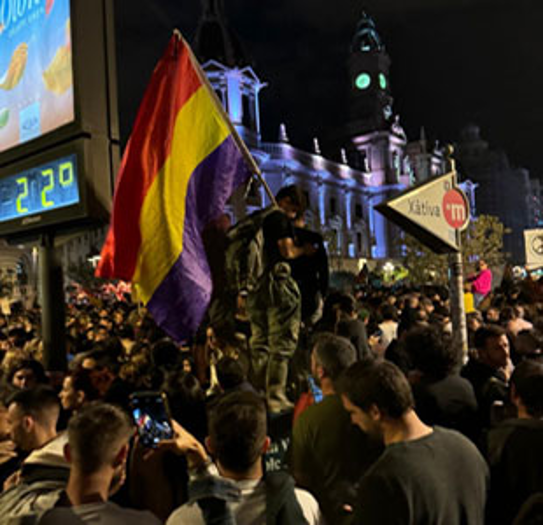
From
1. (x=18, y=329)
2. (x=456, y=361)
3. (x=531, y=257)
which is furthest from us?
(x=531, y=257)

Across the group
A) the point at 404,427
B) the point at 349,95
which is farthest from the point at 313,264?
the point at 349,95

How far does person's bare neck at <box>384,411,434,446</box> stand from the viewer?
106 inches

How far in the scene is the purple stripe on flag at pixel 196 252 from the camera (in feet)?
14.5

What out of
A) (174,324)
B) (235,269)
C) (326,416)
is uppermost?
(235,269)

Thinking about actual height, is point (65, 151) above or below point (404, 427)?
above

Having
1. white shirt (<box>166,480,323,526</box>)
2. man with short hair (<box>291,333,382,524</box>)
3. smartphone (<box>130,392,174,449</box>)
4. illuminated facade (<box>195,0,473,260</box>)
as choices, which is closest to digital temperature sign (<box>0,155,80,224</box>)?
smartphone (<box>130,392,174,449</box>)

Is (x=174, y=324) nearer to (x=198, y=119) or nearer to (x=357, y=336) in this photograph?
(x=198, y=119)

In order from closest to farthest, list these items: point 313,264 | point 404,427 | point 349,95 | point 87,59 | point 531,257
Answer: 1. point 404,427
2. point 313,264
3. point 87,59
4. point 531,257
5. point 349,95

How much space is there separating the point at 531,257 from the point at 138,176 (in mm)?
8036

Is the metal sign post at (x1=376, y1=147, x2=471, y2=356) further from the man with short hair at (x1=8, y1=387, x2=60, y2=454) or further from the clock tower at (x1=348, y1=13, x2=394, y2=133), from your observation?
the clock tower at (x1=348, y1=13, x2=394, y2=133)

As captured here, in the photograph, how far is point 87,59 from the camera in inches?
237

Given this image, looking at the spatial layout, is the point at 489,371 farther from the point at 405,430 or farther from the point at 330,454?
the point at 405,430

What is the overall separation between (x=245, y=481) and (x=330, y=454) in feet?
2.92

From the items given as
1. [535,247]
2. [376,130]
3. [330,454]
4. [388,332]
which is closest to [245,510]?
[330,454]
